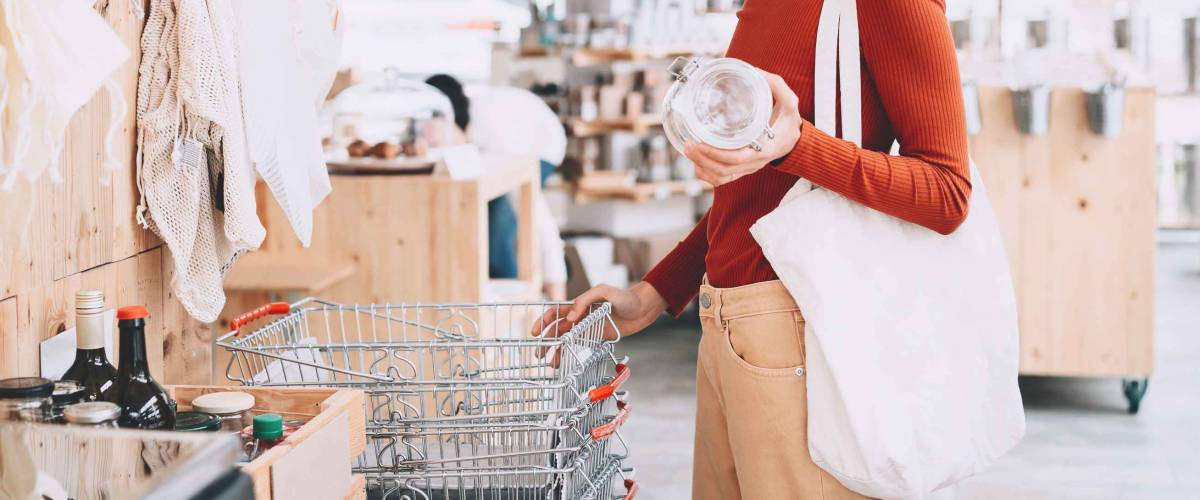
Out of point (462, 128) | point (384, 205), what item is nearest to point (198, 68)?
point (384, 205)

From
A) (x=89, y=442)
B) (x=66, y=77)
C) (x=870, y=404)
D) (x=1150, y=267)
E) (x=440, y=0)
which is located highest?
(x=440, y=0)

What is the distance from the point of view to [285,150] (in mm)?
1628

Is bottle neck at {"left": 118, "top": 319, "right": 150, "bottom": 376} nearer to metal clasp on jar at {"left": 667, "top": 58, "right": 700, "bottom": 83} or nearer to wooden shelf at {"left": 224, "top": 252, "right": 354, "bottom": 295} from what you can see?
metal clasp on jar at {"left": 667, "top": 58, "right": 700, "bottom": 83}

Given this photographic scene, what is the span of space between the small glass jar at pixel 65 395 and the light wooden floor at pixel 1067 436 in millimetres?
2736

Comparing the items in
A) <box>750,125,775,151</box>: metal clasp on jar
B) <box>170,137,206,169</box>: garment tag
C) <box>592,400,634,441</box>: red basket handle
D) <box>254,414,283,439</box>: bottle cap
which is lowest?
<box>592,400,634,441</box>: red basket handle

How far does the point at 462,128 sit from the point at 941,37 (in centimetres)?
389

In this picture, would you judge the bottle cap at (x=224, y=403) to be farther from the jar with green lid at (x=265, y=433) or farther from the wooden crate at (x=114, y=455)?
the wooden crate at (x=114, y=455)

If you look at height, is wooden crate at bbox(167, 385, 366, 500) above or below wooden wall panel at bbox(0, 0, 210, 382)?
below

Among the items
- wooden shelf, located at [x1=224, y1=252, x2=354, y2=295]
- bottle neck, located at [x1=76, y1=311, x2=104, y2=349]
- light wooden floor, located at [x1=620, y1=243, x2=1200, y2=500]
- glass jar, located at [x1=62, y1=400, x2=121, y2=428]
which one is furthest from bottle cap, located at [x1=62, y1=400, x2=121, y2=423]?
light wooden floor, located at [x1=620, y1=243, x2=1200, y2=500]

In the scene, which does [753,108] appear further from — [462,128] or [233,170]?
[462,128]

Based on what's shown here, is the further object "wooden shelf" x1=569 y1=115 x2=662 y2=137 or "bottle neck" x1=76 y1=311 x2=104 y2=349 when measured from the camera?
"wooden shelf" x1=569 y1=115 x2=662 y2=137

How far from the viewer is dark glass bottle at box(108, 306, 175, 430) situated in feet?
4.06

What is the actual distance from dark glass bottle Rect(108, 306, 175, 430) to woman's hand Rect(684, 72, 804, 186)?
1.94ft

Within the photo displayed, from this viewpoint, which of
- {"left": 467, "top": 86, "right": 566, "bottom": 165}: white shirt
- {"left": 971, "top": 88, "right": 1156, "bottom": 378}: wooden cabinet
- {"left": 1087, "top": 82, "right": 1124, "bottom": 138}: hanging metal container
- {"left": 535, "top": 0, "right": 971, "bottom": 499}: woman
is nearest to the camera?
{"left": 535, "top": 0, "right": 971, "bottom": 499}: woman
